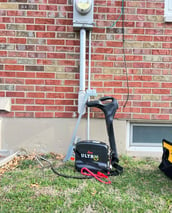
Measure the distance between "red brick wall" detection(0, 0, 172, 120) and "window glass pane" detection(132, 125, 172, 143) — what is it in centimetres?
21

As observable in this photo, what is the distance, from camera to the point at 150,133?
10.5 feet

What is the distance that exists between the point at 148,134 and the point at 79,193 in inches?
63.9

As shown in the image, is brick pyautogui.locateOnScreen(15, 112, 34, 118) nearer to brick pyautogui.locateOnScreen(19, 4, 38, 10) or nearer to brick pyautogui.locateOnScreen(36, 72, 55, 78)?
brick pyautogui.locateOnScreen(36, 72, 55, 78)

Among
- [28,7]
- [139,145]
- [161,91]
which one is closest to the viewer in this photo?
[28,7]

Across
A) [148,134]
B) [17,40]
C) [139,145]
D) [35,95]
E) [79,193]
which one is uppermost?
[17,40]

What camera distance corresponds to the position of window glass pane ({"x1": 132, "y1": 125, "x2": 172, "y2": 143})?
319 cm

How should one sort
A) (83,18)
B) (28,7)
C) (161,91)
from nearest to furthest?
(83,18) → (28,7) → (161,91)

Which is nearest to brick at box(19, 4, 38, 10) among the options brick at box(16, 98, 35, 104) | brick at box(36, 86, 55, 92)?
brick at box(36, 86, 55, 92)

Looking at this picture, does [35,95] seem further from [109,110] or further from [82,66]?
[109,110]

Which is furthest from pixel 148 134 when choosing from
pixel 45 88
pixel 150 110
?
pixel 45 88

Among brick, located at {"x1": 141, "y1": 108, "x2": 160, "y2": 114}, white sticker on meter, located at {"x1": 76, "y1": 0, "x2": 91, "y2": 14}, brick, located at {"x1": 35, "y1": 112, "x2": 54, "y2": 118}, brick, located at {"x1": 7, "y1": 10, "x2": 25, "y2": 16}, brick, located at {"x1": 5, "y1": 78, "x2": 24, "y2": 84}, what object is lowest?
Answer: brick, located at {"x1": 35, "y1": 112, "x2": 54, "y2": 118}

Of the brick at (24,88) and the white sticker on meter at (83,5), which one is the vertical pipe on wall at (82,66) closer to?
the white sticker on meter at (83,5)

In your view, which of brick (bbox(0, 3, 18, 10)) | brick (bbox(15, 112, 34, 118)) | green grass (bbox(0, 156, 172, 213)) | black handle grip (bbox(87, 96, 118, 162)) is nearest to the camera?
green grass (bbox(0, 156, 172, 213))

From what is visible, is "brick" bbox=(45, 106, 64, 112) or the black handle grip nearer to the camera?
the black handle grip
